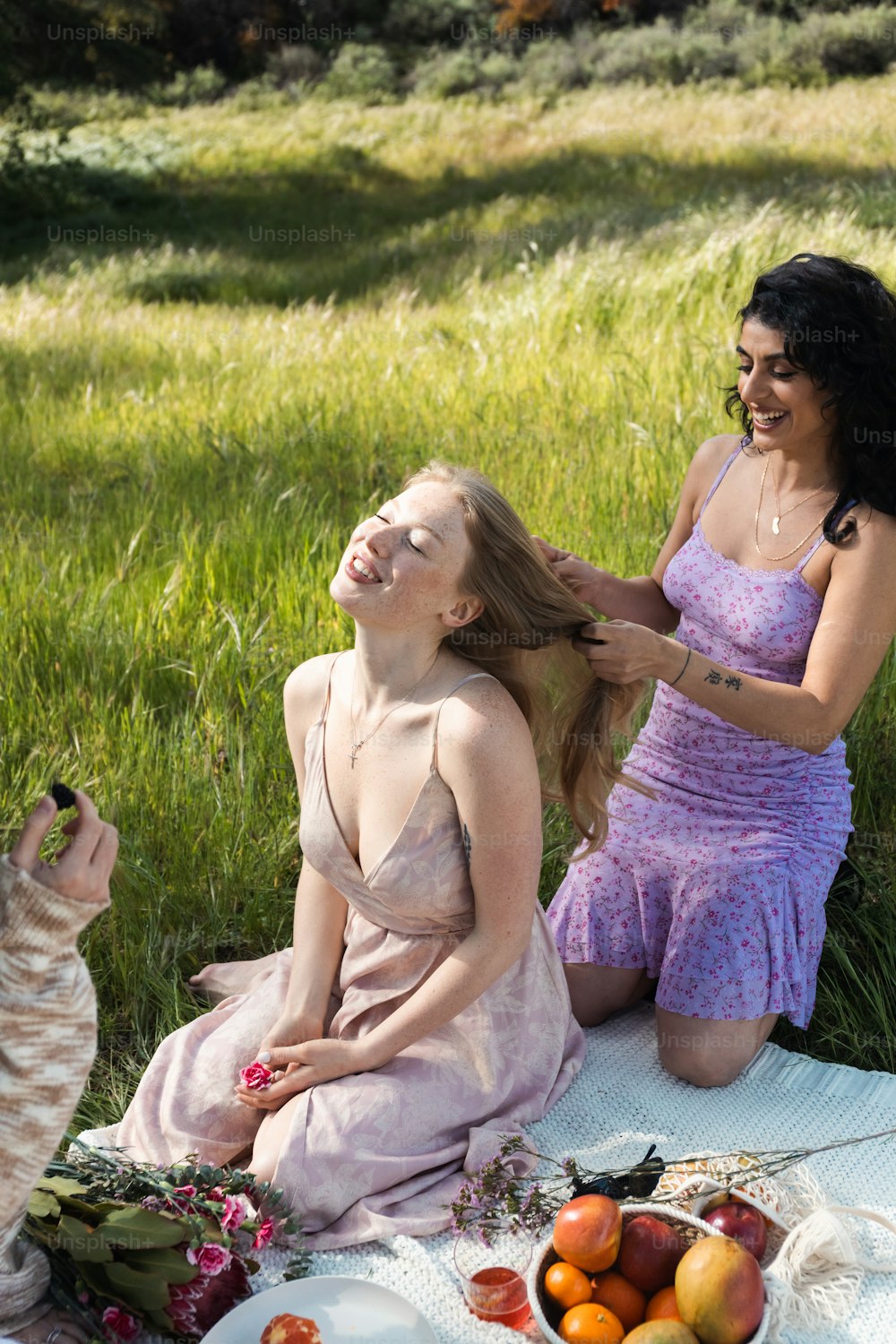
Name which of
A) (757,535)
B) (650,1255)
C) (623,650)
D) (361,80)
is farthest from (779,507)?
(361,80)

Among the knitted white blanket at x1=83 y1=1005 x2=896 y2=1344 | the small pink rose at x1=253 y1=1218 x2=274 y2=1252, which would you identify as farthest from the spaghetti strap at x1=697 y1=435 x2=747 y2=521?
the small pink rose at x1=253 y1=1218 x2=274 y2=1252

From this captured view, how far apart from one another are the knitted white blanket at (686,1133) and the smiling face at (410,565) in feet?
4.14

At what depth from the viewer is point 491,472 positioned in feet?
18.5

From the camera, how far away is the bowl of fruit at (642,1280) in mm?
2143

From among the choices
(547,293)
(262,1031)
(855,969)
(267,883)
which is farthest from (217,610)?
(547,293)

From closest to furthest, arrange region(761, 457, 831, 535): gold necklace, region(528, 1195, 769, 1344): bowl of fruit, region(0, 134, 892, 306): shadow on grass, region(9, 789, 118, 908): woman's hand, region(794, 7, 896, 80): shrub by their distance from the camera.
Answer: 1. region(9, 789, 118, 908): woman's hand
2. region(528, 1195, 769, 1344): bowl of fruit
3. region(761, 457, 831, 535): gold necklace
4. region(0, 134, 892, 306): shadow on grass
5. region(794, 7, 896, 80): shrub

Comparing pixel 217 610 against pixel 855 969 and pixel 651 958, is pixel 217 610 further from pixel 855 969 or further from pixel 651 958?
pixel 855 969

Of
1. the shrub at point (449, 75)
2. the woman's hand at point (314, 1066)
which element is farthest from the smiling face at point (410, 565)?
the shrub at point (449, 75)

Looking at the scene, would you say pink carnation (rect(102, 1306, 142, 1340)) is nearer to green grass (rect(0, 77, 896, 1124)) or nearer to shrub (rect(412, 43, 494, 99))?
green grass (rect(0, 77, 896, 1124))

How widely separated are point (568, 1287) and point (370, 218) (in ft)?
59.9

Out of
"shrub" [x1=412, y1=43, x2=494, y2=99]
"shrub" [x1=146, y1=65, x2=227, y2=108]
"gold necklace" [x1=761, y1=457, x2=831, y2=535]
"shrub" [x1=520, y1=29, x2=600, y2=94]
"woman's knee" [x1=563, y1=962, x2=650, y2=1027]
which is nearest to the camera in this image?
"gold necklace" [x1=761, y1=457, x2=831, y2=535]

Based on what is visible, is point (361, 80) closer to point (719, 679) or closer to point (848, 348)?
point (848, 348)

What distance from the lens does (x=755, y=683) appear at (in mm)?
3062

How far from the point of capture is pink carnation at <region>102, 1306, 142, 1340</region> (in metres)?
2.27
